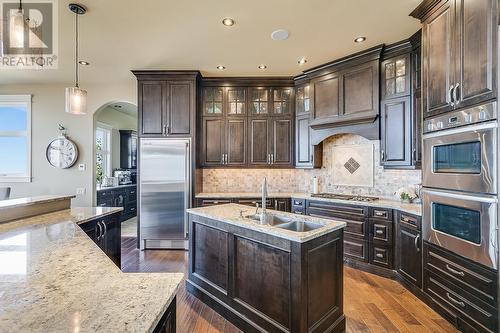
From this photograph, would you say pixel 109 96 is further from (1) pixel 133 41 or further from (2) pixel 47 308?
(2) pixel 47 308

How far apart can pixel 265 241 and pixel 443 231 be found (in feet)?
5.54

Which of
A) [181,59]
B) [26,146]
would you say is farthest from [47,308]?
[26,146]

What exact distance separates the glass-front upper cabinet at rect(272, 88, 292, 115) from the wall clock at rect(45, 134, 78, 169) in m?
3.86

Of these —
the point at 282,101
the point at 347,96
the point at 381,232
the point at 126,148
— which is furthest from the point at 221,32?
the point at 126,148

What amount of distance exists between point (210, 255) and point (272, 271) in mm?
824

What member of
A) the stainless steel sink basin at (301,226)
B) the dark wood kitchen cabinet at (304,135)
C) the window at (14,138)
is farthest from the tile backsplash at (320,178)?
the window at (14,138)

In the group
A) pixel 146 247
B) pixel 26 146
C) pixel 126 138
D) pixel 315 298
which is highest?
pixel 126 138

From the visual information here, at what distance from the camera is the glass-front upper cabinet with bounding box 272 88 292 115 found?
4.57 m

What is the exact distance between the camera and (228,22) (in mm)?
2791

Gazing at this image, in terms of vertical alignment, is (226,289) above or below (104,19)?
below

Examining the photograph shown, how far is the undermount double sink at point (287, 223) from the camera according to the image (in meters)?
2.22

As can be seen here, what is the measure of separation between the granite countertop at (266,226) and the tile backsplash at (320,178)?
1942mm

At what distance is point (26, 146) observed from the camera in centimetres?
482

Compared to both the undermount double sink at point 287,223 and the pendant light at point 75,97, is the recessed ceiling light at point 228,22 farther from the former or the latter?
the undermount double sink at point 287,223
